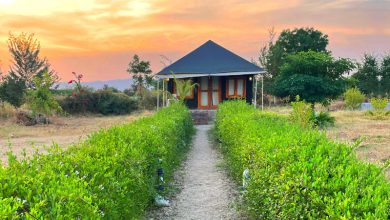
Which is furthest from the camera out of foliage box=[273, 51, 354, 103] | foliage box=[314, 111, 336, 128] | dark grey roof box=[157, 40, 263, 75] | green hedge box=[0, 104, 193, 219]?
dark grey roof box=[157, 40, 263, 75]

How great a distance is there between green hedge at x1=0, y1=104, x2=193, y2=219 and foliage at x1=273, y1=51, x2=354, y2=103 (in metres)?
22.6

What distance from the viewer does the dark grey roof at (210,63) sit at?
1152 inches

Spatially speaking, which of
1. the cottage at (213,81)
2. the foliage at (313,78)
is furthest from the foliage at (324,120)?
the cottage at (213,81)

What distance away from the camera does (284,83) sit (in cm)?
2858

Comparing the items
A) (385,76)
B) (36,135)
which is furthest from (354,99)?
(36,135)

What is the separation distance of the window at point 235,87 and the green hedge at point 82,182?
2361cm

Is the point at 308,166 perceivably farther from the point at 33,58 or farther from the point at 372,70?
the point at 372,70

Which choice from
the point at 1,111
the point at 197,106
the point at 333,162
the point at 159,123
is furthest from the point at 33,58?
the point at 333,162

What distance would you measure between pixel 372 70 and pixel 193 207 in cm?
4886

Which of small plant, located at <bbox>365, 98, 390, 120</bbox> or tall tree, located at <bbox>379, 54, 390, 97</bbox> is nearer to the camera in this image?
small plant, located at <bbox>365, 98, 390, 120</bbox>

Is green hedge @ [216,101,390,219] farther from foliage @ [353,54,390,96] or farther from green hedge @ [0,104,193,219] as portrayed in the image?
foliage @ [353,54,390,96]

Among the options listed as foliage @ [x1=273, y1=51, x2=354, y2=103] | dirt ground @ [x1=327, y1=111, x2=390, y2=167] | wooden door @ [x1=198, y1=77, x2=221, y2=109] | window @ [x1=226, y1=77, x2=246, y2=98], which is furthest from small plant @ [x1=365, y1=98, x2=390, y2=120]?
wooden door @ [x1=198, y1=77, x2=221, y2=109]

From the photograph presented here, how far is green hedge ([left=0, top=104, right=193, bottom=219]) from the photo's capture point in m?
2.89

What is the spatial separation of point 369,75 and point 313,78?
86.9 ft
